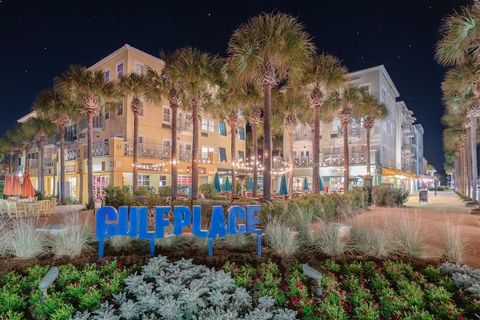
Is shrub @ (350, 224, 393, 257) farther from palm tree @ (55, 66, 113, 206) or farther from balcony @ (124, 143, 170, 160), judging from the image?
balcony @ (124, 143, 170, 160)

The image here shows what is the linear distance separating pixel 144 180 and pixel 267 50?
17.4m

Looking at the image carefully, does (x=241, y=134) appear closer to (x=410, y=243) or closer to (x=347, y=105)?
(x=347, y=105)

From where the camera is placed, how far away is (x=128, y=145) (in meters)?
24.0

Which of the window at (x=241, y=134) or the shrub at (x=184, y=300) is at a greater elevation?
the window at (x=241, y=134)

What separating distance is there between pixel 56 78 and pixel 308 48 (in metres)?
14.9

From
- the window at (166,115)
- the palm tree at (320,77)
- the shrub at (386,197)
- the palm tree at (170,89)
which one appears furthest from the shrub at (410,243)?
the window at (166,115)

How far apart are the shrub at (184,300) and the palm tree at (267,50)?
655 cm

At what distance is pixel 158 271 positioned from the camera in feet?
19.2

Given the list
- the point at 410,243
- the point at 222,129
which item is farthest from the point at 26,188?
the point at 222,129

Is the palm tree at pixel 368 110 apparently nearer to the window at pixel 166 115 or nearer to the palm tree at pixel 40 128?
the window at pixel 166 115

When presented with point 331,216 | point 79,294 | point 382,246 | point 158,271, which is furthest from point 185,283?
point 331,216

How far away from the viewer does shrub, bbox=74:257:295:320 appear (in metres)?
4.75

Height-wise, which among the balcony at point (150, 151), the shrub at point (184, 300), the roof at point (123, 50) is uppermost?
the roof at point (123, 50)

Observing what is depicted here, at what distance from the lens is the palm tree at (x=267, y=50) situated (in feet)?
38.4
